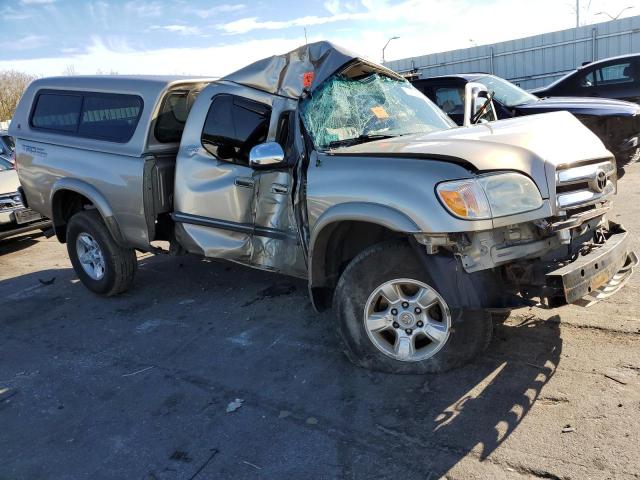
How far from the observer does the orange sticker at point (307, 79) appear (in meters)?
4.07

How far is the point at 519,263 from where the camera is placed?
120 inches

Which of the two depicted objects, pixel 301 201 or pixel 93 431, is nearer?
pixel 93 431

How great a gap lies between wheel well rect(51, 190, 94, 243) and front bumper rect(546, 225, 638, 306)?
15.4 feet

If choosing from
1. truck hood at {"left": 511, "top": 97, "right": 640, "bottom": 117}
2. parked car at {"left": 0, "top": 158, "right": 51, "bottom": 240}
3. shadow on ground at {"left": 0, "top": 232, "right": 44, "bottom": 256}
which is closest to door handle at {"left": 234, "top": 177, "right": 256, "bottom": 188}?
parked car at {"left": 0, "top": 158, "right": 51, "bottom": 240}

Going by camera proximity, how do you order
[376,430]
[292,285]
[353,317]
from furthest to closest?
[292,285]
[353,317]
[376,430]

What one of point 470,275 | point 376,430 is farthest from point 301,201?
point 376,430

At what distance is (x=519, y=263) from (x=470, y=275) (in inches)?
10.9

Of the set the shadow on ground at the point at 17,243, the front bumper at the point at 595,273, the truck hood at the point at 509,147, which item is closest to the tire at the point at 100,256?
the truck hood at the point at 509,147

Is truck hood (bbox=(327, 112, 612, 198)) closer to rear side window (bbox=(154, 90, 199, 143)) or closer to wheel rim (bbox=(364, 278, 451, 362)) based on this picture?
wheel rim (bbox=(364, 278, 451, 362))

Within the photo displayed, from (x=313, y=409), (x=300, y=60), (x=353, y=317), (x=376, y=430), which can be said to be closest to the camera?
(x=376, y=430)

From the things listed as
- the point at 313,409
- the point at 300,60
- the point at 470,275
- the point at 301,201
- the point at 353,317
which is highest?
the point at 300,60

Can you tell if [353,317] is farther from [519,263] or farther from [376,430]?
[519,263]

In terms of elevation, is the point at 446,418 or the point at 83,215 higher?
the point at 83,215

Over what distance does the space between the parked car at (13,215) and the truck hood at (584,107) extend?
7.38 m
